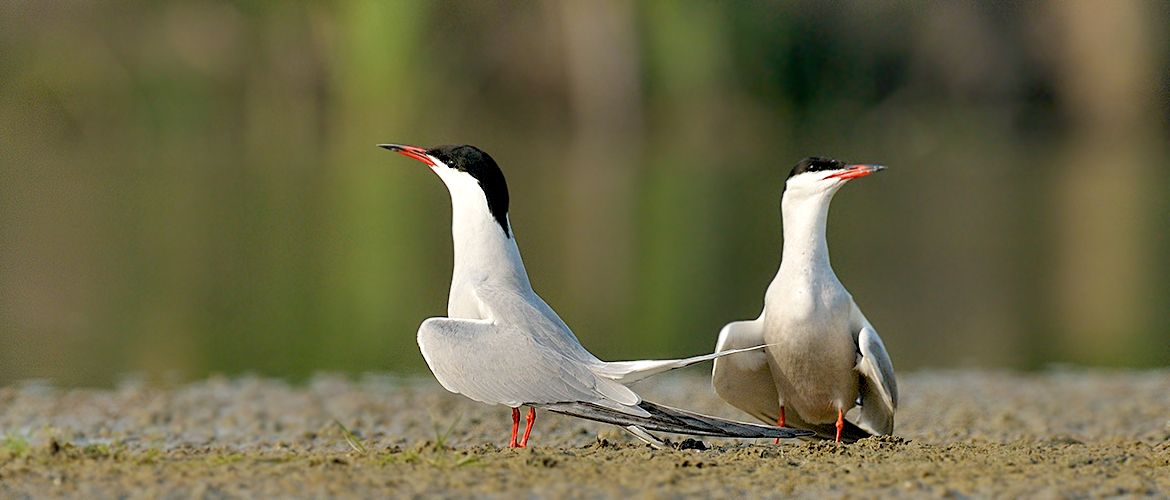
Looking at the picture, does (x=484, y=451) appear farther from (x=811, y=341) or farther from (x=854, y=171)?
(x=854, y=171)

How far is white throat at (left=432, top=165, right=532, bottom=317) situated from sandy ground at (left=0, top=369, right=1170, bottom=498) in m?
0.62

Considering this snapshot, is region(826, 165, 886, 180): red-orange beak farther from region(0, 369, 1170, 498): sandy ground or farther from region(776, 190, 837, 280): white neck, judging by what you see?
region(0, 369, 1170, 498): sandy ground

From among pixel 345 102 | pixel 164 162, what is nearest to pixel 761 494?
pixel 164 162

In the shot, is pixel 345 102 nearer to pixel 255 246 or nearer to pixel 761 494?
pixel 255 246

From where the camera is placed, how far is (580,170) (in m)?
27.5

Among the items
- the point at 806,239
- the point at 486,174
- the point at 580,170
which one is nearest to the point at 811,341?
the point at 806,239

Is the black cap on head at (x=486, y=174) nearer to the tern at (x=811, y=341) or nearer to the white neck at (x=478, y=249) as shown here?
the white neck at (x=478, y=249)

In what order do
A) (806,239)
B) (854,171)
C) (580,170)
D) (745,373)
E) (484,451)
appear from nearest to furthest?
(484,451)
(854,171)
(806,239)
(745,373)
(580,170)

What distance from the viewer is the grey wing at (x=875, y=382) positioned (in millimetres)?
6844

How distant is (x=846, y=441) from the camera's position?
7.11m

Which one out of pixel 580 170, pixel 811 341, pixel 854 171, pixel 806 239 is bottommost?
pixel 811 341

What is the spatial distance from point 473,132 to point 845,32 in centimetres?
832

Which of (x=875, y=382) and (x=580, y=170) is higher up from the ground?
(x=580, y=170)

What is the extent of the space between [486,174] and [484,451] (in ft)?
3.80
